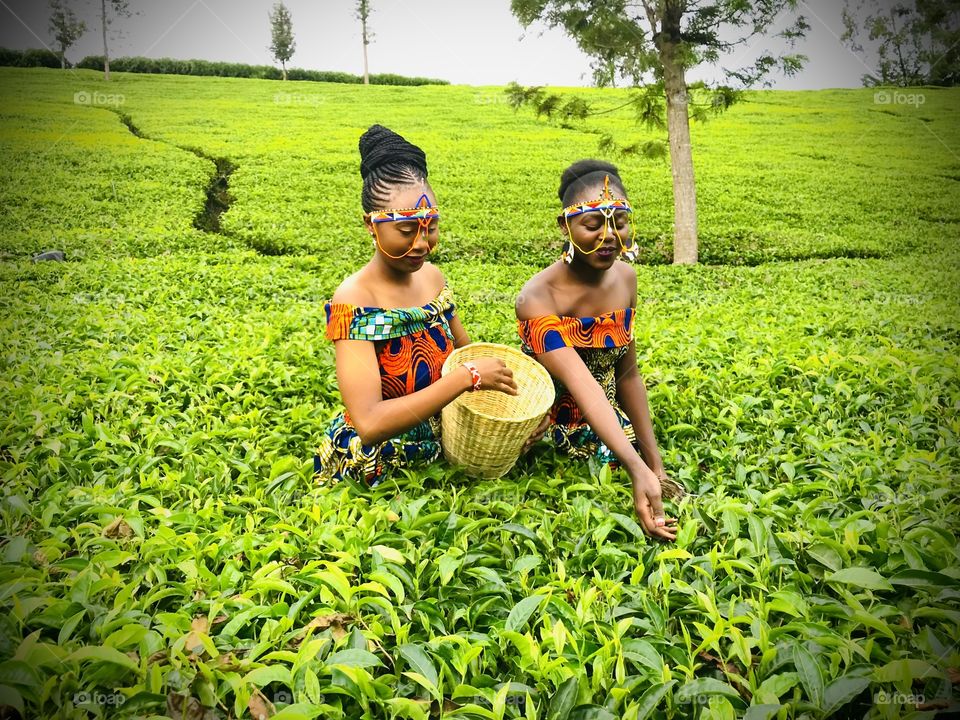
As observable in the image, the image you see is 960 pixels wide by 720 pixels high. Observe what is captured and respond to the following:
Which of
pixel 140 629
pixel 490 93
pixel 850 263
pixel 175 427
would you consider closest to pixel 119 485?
pixel 175 427

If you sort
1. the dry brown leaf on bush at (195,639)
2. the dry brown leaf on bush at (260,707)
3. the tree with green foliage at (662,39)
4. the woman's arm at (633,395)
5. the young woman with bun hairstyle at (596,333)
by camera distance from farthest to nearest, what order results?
the tree with green foliage at (662,39), the woman's arm at (633,395), the young woman with bun hairstyle at (596,333), the dry brown leaf on bush at (195,639), the dry brown leaf on bush at (260,707)

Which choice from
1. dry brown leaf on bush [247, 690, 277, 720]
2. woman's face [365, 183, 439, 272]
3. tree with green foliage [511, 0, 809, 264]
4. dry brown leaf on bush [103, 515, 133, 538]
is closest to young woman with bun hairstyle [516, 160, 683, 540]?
woman's face [365, 183, 439, 272]

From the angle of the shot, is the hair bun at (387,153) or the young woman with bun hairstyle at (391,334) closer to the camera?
the young woman with bun hairstyle at (391,334)

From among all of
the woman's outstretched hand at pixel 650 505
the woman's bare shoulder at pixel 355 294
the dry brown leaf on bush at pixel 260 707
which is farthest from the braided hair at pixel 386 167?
the dry brown leaf on bush at pixel 260 707

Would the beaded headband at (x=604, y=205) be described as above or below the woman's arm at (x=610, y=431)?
above

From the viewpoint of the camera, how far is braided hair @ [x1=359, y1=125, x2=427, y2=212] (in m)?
2.54

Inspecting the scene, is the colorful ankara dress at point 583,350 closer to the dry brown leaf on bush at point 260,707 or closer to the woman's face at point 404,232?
the woman's face at point 404,232

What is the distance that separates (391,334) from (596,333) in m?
0.86

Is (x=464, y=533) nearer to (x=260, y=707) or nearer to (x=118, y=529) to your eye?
(x=260, y=707)

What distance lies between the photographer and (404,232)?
2514mm

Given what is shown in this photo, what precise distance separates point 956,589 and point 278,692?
1.95 metres

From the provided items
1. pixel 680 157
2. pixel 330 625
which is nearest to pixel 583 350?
pixel 330 625

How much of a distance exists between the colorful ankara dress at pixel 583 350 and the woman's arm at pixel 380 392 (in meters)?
0.35

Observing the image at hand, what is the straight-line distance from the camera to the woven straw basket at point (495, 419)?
2.50 m
